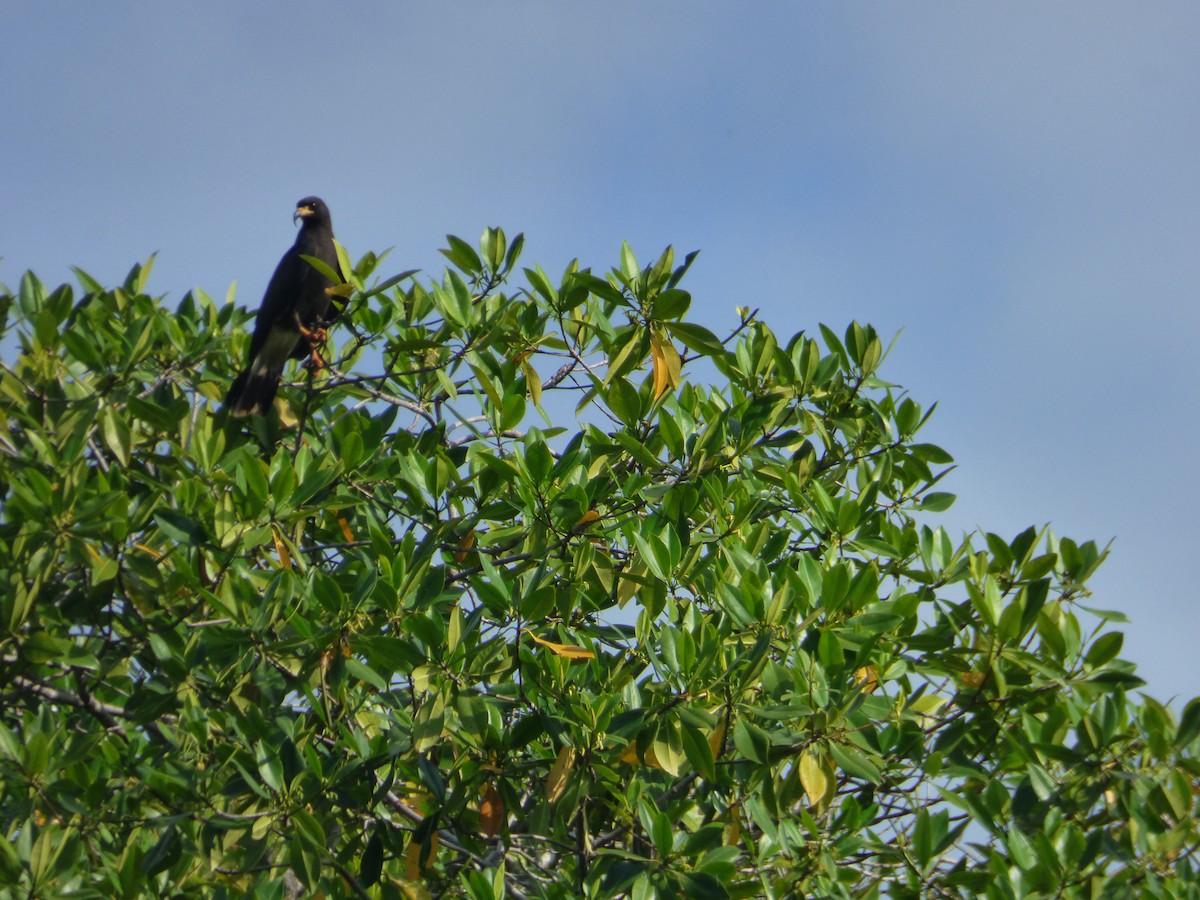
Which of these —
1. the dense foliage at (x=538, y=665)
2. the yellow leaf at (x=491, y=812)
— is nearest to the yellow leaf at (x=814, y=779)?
the dense foliage at (x=538, y=665)

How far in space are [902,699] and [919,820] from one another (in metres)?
0.54

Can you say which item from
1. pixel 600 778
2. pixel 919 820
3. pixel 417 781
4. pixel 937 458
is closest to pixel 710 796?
pixel 600 778

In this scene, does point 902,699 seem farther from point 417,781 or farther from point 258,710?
point 258,710

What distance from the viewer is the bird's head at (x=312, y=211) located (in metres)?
7.07

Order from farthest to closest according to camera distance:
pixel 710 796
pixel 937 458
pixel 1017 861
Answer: pixel 937 458 → pixel 710 796 → pixel 1017 861

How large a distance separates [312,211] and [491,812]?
193 inches

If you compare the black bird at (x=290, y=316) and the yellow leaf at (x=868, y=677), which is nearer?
the yellow leaf at (x=868, y=677)

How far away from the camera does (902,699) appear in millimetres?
3381

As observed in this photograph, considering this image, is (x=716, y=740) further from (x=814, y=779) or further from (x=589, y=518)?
(x=589, y=518)

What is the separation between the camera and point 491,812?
122 inches

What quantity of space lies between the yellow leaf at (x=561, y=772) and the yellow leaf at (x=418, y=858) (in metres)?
0.35

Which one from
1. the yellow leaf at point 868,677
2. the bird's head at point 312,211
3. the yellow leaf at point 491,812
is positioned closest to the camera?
the yellow leaf at point 491,812

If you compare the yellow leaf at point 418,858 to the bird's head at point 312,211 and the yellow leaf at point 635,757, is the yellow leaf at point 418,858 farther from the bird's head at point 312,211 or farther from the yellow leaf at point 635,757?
the bird's head at point 312,211

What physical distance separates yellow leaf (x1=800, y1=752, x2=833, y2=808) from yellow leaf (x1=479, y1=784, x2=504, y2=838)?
0.81 m
